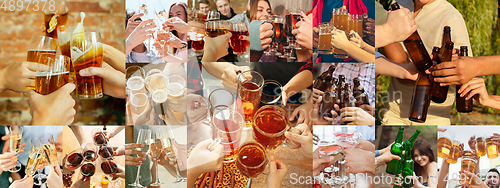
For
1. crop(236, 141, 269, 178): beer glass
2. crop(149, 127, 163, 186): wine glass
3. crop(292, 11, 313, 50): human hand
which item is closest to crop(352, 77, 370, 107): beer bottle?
crop(292, 11, 313, 50): human hand

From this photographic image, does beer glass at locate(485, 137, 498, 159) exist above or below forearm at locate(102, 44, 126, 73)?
below

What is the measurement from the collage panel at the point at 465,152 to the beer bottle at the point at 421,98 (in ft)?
0.91

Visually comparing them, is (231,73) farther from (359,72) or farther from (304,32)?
(359,72)

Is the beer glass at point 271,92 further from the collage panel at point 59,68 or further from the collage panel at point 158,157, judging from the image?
the collage panel at point 59,68

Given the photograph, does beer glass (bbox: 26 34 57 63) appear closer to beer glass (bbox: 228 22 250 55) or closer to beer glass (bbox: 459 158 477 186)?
beer glass (bbox: 228 22 250 55)

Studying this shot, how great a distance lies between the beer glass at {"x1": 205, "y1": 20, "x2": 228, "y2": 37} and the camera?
2.11 metres

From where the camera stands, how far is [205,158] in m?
2.14

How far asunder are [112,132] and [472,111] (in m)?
2.55

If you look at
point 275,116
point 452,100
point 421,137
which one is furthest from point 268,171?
point 452,100

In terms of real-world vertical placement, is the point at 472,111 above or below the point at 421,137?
above

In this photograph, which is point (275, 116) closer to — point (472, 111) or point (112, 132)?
point (112, 132)

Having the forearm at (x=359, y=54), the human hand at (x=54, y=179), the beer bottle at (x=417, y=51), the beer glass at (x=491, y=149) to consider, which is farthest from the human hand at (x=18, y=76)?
the beer glass at (x=491, y=149)

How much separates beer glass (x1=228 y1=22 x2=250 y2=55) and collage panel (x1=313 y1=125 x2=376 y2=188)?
748mm

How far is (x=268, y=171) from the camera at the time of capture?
2.16m
